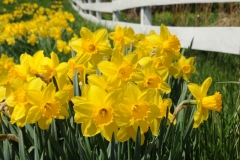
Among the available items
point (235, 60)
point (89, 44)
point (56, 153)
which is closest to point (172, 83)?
point (89, 44)

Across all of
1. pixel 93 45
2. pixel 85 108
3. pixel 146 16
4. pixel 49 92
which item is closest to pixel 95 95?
pixel 85 108

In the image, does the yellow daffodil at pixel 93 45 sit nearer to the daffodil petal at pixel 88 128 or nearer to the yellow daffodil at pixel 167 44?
the yellow daffodil at pixel 167 44

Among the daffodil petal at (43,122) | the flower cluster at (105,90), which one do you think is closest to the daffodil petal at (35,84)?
the flower cluster at (105,90)

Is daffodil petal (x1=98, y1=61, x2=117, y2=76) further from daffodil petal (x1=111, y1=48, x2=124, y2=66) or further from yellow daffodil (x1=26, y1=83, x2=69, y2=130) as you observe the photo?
yellow daffodil (x1=26, y1=83, x2=69, y2=130)

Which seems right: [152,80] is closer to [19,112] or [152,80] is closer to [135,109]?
[135,109]

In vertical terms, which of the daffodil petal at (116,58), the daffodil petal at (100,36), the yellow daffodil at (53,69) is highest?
the daffodil petal at (100,36)

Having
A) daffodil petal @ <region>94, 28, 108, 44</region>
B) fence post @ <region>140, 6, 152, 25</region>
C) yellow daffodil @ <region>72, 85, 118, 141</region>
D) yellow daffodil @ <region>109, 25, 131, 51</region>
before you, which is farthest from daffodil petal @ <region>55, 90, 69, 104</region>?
fence post @ <region>140, 6, 152, 25</region>

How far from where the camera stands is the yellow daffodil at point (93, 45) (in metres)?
1.23

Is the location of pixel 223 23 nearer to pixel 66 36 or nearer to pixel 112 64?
pixel 66 36

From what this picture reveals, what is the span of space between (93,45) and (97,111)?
41 centimetres

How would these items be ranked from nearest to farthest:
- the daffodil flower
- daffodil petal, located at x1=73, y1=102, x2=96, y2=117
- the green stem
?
daffodil petal, located at x1=73, y1=102, x2=96, y2=117 → the daffodil flower → the green stem

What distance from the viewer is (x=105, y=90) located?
1.06 m

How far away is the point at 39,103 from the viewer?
3.20ft

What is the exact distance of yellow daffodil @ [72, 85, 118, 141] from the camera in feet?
2.92
